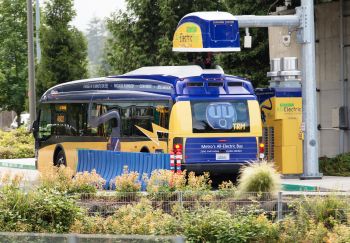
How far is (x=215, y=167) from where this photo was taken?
1006 inches

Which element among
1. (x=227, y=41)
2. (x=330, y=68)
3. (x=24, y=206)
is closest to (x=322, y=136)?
(x=330, y=68)

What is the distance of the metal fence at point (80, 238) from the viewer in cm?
1109

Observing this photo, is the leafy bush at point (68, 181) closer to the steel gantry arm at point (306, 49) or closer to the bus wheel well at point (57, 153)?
the steel gantry arm at point (306, 49)

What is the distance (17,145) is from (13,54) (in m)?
17.7

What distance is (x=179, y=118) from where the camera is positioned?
25.5 m

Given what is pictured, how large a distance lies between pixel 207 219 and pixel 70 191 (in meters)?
4.73

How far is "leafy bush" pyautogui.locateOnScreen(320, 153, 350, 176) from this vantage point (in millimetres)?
29328

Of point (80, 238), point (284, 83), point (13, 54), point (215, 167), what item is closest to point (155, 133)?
point (215, 167)

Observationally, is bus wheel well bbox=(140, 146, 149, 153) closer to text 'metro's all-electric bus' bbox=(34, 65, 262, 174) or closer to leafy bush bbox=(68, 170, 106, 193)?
text 'metro's all-electric bus' bbox=(34, 65, 262, 174)

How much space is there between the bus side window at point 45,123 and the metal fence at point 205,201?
495 inches

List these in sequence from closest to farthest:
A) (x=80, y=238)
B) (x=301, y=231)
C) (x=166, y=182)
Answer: (x=80, y=238)
(x=301, y=231)
(x=166, y=182)

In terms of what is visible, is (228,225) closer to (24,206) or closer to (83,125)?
(24,206)

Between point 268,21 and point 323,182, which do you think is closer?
point 323,182

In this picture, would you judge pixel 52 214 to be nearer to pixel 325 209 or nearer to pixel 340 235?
pixel 325 209
